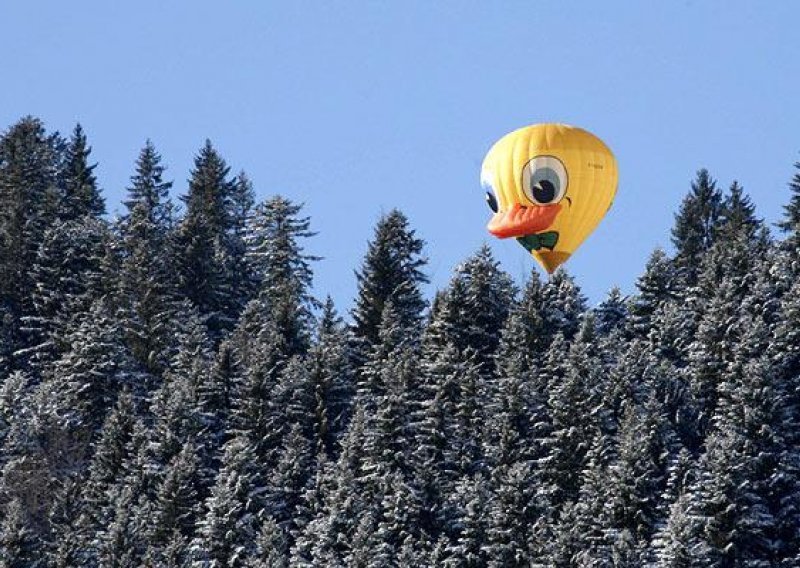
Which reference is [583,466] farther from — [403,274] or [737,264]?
[403,274]

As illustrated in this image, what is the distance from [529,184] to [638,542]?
14385mm

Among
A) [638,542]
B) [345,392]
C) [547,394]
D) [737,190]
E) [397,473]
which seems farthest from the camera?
[737,190]

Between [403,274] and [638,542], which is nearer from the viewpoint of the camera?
[638,542]

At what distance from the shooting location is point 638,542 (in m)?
83.7

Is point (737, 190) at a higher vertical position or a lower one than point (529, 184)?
higher

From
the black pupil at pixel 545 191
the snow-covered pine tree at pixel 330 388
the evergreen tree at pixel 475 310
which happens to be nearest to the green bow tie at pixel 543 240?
the black pupil at pixel 545 191

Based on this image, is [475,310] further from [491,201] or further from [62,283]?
[62,283]

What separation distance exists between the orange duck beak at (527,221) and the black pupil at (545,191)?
9.6 inches

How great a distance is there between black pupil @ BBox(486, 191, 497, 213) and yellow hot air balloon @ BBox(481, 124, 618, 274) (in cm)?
10

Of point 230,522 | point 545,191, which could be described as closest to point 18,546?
point 230,522

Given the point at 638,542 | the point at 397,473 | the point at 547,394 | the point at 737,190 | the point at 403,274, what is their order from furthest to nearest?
the point at 737,190 < the point at 403,274 < the point at 547,394 < the point at 397,473 < the point at 638,542

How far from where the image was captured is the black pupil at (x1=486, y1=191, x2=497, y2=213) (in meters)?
93.4

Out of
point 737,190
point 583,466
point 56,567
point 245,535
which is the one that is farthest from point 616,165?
point 737,190

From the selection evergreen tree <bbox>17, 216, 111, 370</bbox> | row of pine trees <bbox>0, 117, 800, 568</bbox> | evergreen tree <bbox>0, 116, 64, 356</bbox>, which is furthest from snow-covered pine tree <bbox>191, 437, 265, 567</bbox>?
evergreen tree <bbox>0, 116, 64, 356</bbox>
